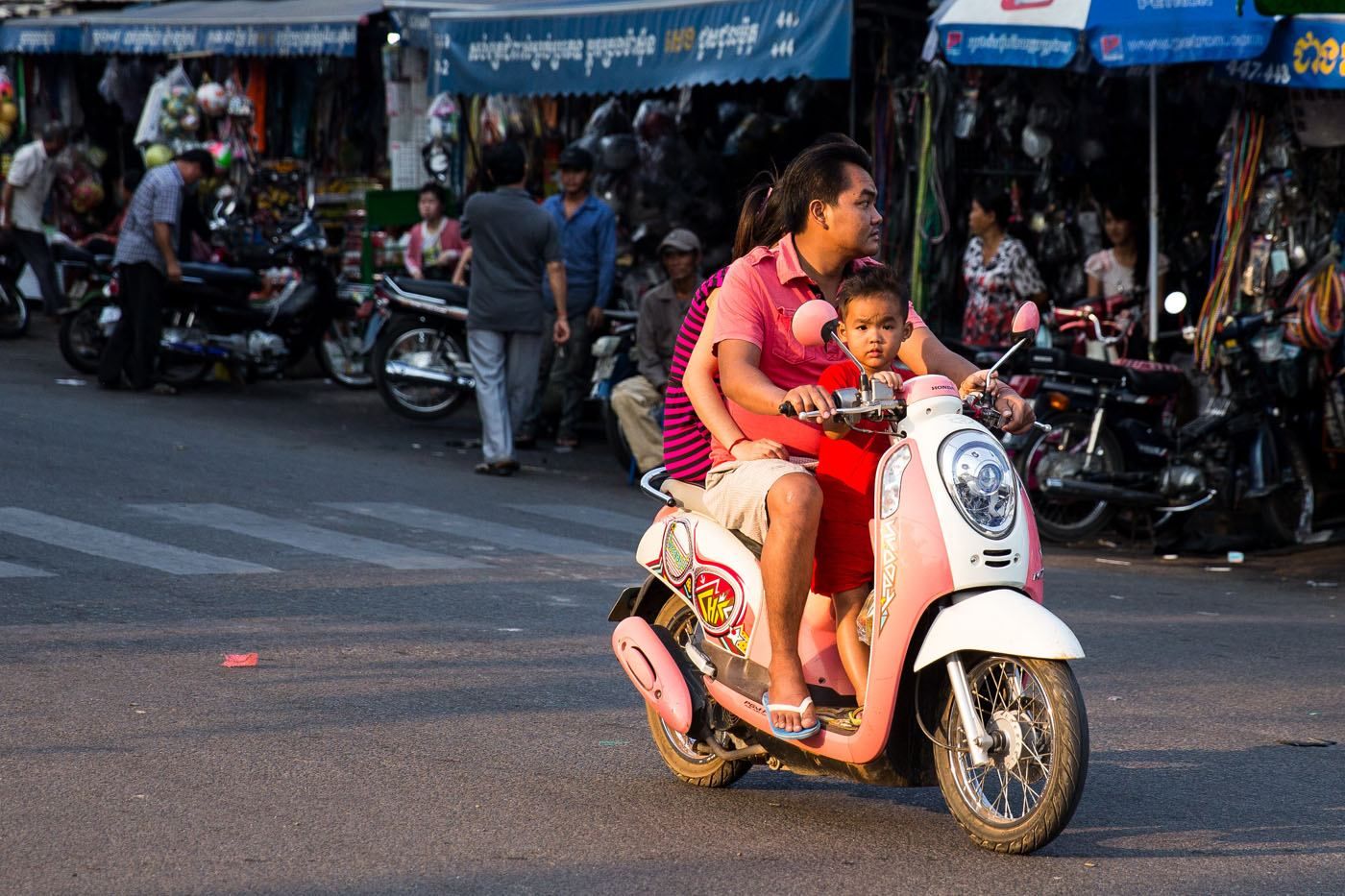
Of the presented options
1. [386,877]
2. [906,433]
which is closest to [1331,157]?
[906,433]

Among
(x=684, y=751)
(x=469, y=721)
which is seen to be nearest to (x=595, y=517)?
(x=469, y=721)

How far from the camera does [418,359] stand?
14422mm

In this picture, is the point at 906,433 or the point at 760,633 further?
the point at 760,633

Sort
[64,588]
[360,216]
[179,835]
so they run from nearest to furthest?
[179,835] → [64,588] → [360,216]

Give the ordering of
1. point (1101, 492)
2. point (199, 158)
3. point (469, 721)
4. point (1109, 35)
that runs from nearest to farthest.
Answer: point (469, 721)
point (1109, 35)
point (1101, 492)
point (199, 158)

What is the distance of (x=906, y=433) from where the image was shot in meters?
4.63

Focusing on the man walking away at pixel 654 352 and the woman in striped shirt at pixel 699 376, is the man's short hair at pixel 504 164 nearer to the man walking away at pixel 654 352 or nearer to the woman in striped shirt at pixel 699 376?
the man walking away at pixel 654 352

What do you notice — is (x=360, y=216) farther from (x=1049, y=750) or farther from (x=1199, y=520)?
(x=1049, y=750)

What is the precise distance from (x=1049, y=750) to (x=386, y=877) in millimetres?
1597

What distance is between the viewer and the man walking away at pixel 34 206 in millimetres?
18125

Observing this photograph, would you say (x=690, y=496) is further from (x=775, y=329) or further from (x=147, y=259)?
(x=147, y=259)

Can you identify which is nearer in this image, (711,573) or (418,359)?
(711,573)

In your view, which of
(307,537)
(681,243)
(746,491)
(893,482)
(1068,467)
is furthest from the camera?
(681,243)

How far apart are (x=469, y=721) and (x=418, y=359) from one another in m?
8.71
